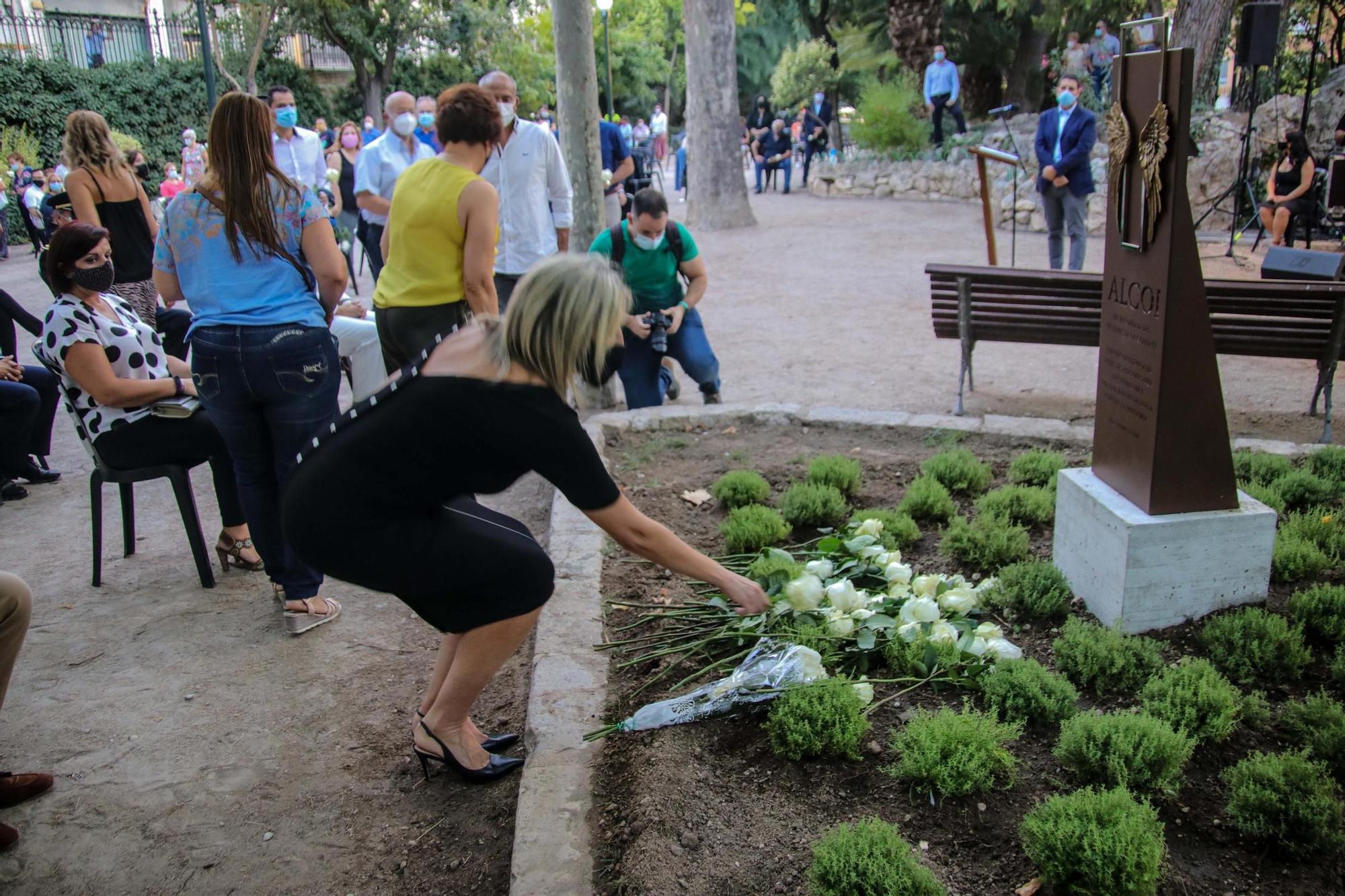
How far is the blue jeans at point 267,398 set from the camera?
12.4 ft

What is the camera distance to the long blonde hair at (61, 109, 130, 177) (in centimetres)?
571

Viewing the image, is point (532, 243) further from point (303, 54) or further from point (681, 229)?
point (303, 54)

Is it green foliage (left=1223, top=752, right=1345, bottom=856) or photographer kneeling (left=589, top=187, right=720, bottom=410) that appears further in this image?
photographer kneeling (left=589, top=187, right=720, bottom=410)

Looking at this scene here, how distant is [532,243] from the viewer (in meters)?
6.30

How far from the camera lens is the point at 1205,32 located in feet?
51.8

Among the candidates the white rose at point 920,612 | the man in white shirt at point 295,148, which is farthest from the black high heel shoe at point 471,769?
the man in white shirt at point 295,148

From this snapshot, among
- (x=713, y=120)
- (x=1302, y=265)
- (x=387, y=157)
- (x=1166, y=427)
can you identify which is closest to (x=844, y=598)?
(x=1166, y=427)

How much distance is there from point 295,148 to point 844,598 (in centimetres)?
841

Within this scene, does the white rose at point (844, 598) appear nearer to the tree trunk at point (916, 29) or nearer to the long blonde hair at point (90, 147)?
the long blonde hair at point (90, 147)

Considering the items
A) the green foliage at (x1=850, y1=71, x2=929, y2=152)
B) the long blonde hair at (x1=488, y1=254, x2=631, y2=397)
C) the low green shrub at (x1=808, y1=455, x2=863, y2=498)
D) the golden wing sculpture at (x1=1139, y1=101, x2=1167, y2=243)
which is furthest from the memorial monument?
the green foliage at (x1=850, y1=71, x2=929, y2=152)

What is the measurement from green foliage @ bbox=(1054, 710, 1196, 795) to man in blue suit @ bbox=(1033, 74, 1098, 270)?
26.4ft

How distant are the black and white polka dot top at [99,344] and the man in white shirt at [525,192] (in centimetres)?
215

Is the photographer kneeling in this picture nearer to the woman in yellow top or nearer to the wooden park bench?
the wooden park bench

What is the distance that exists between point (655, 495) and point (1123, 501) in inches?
85.1
